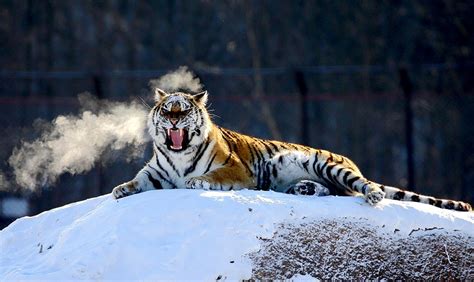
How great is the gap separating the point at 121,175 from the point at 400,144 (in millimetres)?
5556

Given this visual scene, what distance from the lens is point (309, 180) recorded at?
7707 mm

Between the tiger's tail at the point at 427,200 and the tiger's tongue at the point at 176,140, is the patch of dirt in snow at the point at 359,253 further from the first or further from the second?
the tiger's tongue at the point at 176,140

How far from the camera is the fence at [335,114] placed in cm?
1278

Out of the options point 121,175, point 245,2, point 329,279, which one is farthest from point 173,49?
point 329,279

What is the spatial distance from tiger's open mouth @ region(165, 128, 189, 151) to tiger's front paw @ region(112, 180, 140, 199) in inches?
14.5

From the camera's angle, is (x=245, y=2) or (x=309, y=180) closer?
(x=309, y=180)

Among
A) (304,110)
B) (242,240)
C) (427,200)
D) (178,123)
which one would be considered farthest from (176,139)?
(304,110)

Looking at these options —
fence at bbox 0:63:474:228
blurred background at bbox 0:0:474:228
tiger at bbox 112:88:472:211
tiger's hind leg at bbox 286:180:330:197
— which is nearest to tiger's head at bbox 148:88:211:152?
tiger at bbox 112:88:472:211

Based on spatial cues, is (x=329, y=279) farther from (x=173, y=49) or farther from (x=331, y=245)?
(x=173, y=49)

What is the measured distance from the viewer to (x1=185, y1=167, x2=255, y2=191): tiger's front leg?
7086mm

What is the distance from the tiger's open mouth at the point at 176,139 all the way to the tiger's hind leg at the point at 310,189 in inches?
31.6

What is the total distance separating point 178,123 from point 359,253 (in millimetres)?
1541

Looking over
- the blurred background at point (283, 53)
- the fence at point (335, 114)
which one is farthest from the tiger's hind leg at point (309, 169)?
the blurred background at point (283, 53)

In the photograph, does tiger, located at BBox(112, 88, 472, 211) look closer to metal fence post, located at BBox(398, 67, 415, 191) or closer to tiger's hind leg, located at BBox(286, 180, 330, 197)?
tiger's hind leg, located at BBox(286, 180, 330, 197)
